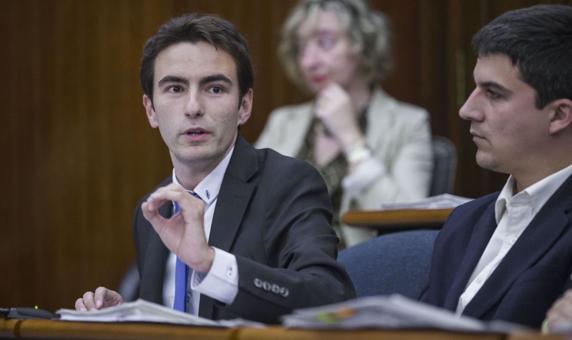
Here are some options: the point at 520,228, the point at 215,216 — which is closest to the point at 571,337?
the point at 520,228

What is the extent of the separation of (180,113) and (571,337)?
1.17 meters

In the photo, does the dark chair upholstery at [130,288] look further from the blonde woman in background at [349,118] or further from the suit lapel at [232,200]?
Answer: the suit lapel at [232,200]

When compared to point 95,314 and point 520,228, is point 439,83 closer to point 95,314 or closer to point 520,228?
point 520,228

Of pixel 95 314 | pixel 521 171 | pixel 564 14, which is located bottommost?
pixel 95 314

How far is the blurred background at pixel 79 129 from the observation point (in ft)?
15.9

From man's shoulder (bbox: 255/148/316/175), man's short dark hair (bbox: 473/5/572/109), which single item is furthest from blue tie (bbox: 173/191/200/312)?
man's short dark hair (bbox: 473/5/572/109)

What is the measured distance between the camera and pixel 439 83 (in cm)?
454

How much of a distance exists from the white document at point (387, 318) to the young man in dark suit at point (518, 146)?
59 cm

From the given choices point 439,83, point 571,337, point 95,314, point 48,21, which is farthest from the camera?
point 48,21

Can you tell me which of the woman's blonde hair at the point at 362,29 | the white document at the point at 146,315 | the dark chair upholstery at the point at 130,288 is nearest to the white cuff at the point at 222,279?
the white document at the point at 146,315

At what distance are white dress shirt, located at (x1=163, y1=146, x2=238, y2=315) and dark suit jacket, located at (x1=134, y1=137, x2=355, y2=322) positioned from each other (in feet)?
0.05

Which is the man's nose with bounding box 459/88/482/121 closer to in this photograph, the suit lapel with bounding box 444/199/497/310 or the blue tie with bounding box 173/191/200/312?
the suit lapel with bounding box 444/199/497/310

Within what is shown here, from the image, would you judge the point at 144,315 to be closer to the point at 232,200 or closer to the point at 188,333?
the point at 188,333

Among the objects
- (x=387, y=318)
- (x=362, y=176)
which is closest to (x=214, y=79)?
(x=387, y=318)
